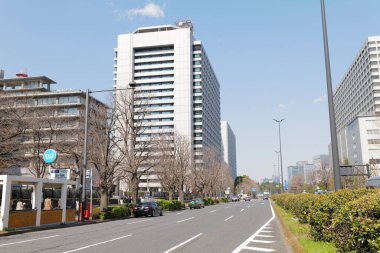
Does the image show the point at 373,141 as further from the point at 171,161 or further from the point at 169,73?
the point at 171,161

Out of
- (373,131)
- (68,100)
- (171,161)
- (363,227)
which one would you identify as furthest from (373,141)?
(363,227)

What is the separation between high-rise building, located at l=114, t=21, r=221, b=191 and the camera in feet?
394

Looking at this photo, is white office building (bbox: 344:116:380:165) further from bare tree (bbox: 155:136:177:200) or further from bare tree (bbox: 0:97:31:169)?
bare tree (bbox: 0:97:31:169)

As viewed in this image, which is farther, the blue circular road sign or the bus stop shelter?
the blue circular road sign

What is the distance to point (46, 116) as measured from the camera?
4191 centimetres

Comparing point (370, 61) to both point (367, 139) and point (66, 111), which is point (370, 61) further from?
point (66, 111)

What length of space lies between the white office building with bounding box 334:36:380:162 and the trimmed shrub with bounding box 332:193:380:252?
96.5m

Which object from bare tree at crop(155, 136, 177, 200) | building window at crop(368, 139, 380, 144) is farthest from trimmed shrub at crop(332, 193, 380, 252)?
building window at crop(368, 139, 380, 144)

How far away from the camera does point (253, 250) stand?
10141 millimetres

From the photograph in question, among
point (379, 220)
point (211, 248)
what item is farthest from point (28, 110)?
point (379, 220)

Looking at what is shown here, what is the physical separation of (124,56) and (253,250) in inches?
4737

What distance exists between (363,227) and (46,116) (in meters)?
42.2

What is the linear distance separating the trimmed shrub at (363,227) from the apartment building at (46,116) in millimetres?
29814

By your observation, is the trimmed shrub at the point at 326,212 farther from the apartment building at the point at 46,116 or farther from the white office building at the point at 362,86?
the white office building at the point at 362,86
